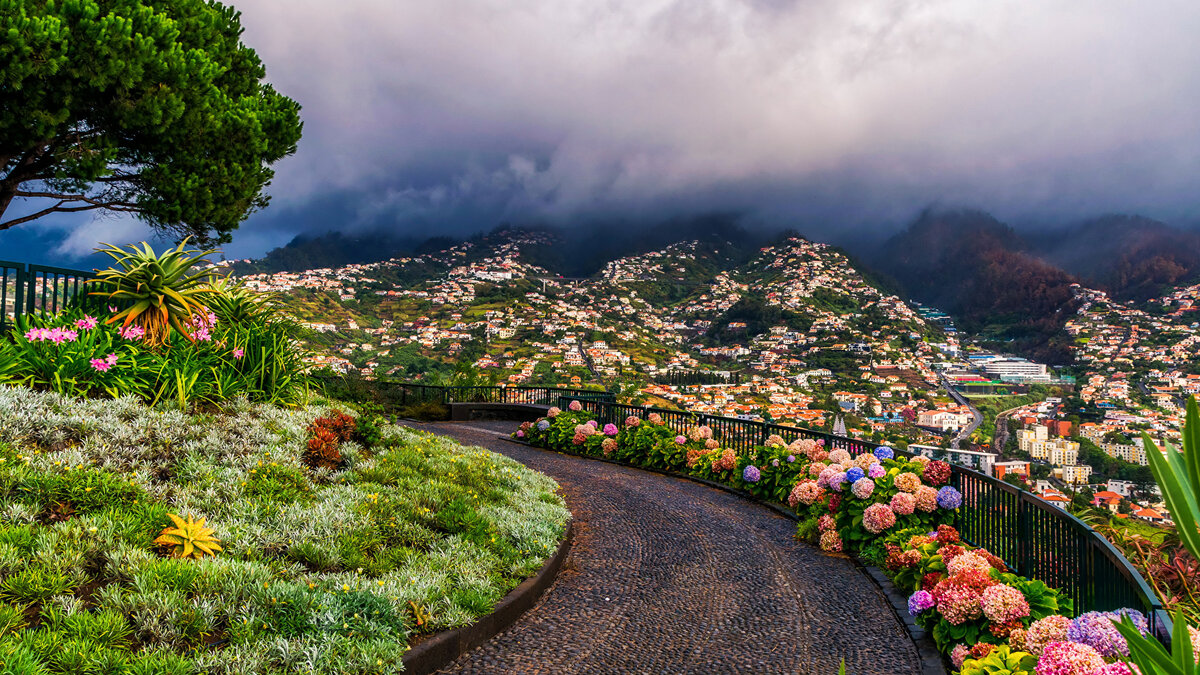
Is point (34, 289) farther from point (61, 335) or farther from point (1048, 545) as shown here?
point (1048, 545)

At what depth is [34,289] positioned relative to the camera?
7.28m

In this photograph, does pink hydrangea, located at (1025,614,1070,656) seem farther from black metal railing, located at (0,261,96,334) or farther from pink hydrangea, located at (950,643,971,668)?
black metal railing, located at (0,261,96,334)

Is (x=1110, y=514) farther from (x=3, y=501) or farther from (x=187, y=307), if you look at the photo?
(x=187, y=307)

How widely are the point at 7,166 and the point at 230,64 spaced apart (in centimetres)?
420

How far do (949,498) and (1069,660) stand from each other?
3.78 metres

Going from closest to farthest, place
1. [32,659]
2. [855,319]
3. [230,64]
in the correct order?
[32,659]
[230,64]
[855,319]

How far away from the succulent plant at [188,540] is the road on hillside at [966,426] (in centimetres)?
1903

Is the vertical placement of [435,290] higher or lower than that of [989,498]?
higher

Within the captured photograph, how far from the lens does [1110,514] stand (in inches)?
220

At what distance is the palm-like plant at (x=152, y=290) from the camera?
A: 712 centimetres

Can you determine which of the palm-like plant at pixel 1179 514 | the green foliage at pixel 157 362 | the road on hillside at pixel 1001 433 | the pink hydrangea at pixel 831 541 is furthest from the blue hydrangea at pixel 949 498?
the road on hillside at pixel 1001 433

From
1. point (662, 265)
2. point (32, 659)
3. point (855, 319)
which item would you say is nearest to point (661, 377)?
point (855, 319)

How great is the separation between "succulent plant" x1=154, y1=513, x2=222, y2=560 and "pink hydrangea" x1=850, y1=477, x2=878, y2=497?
592 centimetres

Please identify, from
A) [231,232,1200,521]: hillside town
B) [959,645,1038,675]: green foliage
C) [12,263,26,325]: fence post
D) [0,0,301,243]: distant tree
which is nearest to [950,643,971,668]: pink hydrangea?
[959,645,1038,675]: green foliage
